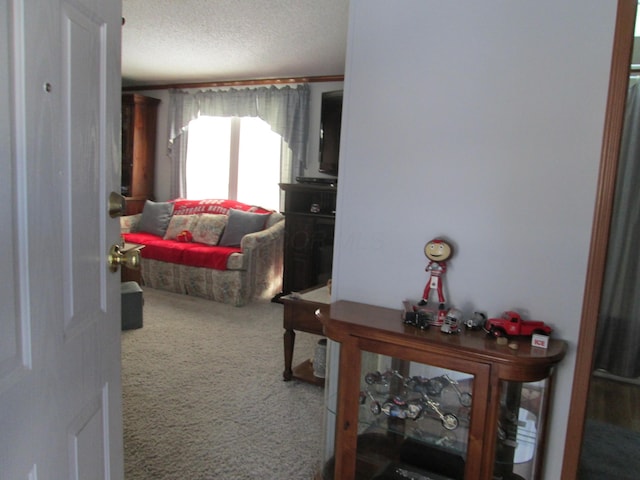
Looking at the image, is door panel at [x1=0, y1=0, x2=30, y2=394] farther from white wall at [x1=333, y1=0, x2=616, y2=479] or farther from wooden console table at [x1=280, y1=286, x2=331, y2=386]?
wooden console table at [x1=280, y1=286, x2=331, y2=386]

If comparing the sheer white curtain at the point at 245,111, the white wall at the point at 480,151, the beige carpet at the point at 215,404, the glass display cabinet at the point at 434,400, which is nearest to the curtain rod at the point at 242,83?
the sheer white curtain at the point at 245,111

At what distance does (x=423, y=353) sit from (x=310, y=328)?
1.30 meters

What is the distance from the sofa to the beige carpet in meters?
0.60

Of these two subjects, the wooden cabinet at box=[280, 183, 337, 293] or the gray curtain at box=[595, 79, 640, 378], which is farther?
the wooden cabinet at box=[280, 183, 337, 293]

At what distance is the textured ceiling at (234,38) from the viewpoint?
2943 mm

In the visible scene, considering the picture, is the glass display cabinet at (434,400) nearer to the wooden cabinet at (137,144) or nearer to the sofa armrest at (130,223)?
the sofa armrest at (130,223)

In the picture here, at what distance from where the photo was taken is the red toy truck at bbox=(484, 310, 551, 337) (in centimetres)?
128

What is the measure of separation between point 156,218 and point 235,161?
1.12 meters

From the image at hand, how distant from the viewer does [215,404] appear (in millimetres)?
2344

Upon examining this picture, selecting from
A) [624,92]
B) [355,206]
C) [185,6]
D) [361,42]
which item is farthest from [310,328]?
[185,6]

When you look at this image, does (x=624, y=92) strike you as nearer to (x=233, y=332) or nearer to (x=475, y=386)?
(x=475, y=386)

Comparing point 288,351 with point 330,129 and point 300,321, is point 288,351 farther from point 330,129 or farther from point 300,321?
point 330,129

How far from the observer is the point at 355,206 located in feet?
5.33

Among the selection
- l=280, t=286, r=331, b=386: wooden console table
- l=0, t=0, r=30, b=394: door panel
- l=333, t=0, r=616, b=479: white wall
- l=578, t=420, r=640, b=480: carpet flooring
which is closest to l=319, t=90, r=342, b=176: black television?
l=280, t=286, r=331, b=386: wooden console table
